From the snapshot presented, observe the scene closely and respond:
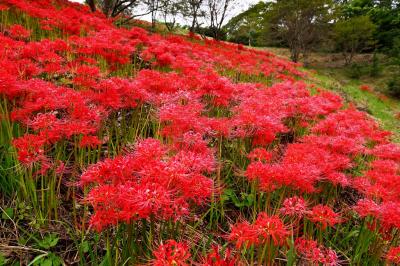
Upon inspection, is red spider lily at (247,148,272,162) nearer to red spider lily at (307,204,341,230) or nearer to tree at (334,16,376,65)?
red spider lily at (307,204,341,230)

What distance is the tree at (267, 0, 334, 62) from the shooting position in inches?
1070

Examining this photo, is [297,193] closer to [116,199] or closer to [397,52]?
[116,199]

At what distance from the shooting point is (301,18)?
91.2 ft

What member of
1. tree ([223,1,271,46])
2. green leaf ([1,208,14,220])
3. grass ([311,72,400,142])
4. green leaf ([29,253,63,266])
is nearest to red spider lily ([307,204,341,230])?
green leaf ([29,253,63,266])

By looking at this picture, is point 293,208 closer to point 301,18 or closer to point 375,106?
point 375,106

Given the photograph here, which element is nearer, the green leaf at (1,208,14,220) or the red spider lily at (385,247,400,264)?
the red spider lily at (385,247,400,264)

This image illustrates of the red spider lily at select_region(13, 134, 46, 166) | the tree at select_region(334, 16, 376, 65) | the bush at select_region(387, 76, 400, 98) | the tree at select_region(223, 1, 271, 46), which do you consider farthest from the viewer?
the tree at select_region(223, 1, 271, 46)

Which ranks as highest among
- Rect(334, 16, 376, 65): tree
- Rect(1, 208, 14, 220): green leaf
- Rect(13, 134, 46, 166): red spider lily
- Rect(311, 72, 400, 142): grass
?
Rect(334, 16, 376, 65): tree

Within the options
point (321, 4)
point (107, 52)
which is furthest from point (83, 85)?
point (321, 4)

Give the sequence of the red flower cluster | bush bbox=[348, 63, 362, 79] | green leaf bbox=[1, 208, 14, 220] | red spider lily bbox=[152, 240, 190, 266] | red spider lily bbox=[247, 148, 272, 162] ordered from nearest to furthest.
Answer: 1. red spider lily bbox=[152, 240, 190, 266]
2. the red flower cluster
3. green leaf bbox=[1, 208, 14, 220]
4. red spider lily bbox=[247, 148, 272, 162]
5. bush bbox=[348, 63, 362, 79]

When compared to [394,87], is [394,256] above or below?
above

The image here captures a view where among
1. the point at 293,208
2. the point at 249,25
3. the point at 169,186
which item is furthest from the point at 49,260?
the point at 249,25

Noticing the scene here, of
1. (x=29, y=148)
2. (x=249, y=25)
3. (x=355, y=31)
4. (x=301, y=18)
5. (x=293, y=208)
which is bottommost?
(x=293, y=208)

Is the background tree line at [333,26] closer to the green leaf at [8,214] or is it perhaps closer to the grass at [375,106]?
the grass at [375,106]
